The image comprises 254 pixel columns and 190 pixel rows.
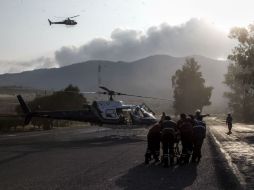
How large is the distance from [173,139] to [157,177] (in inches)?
158

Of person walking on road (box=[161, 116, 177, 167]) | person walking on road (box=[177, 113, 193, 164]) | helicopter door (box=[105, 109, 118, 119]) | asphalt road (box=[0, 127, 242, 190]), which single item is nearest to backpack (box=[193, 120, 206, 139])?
person walking on road (box=[177, 113, 193, 164])

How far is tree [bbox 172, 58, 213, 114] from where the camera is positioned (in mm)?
121438

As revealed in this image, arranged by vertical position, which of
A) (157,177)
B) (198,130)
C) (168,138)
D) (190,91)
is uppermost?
(190,91)

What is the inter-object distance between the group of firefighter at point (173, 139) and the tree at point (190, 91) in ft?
323

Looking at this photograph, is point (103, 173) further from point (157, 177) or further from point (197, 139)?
point (197, 139)

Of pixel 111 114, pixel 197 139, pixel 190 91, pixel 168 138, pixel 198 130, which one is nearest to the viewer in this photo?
pixel 168 138

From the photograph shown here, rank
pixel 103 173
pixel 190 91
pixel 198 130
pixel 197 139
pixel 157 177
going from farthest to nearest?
pixel 190 91
pixel 198 130
pixel 197 139
pixel 103 173
pixel 157 177

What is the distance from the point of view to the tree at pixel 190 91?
12144 centimetres

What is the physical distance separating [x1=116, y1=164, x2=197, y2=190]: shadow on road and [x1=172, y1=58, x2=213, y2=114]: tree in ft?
Result: 334

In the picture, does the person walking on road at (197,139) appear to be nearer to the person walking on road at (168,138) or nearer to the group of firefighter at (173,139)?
the group of firefighter at (173,139)

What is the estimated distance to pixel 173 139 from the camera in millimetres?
20234

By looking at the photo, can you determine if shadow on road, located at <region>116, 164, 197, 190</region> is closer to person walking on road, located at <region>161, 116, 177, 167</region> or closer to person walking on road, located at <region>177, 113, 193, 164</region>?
person walking on road, located at <region>161, 116, 177, 167</region>

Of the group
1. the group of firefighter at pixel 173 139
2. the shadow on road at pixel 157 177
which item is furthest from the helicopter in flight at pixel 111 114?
the shadow on road at pixel 157 177

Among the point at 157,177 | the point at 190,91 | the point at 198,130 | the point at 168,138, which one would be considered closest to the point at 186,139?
the point at 198,130
